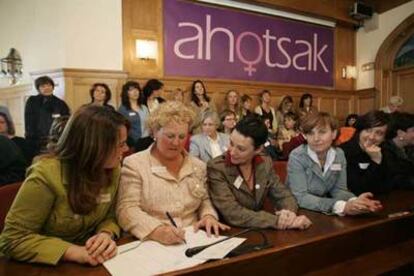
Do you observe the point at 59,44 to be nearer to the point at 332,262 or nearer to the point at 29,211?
the point at 29,211

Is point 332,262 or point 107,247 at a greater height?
point 107,247

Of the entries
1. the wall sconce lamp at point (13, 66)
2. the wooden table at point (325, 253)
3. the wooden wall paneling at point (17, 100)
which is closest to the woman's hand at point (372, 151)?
the wooden table at point (325, 253)

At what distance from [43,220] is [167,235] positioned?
1.31ft

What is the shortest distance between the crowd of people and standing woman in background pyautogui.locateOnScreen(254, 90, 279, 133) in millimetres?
3226

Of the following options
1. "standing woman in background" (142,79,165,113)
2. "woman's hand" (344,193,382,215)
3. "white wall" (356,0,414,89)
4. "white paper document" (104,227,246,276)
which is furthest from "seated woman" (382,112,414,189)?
"white wall" (356,0,414,89)

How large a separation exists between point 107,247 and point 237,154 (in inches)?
27.7

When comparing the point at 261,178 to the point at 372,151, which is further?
the point at 372,151

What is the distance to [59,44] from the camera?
452 centimetres

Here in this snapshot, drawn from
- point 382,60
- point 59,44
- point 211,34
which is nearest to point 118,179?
point 59,44

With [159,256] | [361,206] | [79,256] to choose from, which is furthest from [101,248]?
[361,206]

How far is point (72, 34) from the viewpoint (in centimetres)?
447

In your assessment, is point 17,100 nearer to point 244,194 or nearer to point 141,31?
point 141,31

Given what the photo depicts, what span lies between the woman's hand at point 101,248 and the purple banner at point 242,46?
4.34 m

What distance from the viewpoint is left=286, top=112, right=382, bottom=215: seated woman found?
1787 mm
